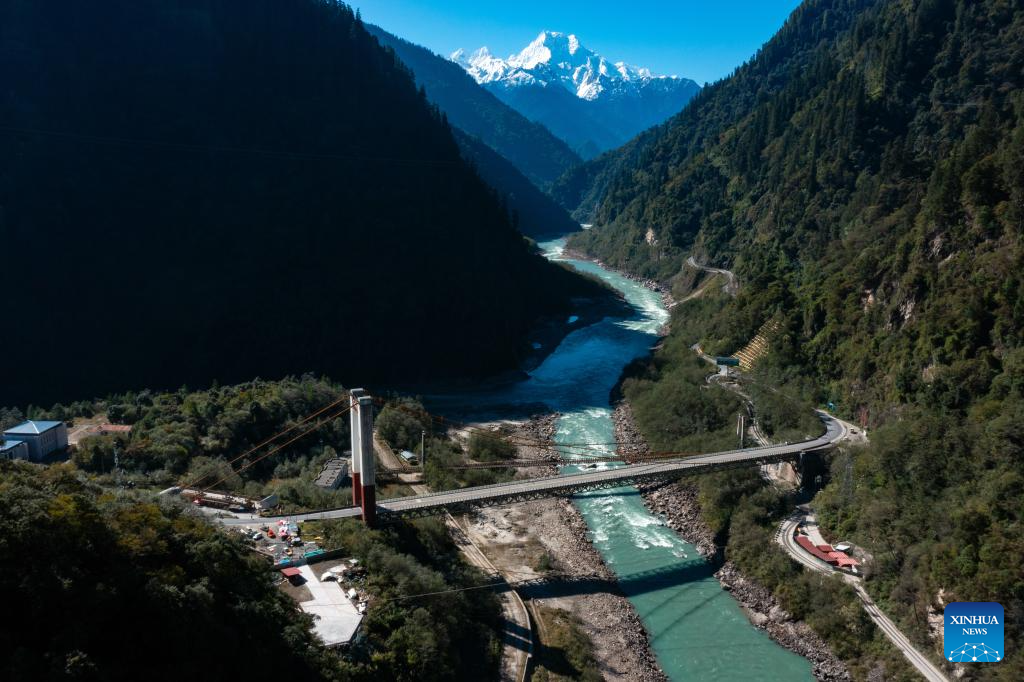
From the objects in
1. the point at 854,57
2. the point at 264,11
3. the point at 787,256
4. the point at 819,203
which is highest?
the point at 264,11

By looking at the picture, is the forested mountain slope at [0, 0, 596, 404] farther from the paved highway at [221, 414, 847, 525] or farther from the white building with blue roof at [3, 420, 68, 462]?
the paved highway at [221, 414, 847, 525]

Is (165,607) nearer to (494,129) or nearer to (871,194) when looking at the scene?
(871,194)

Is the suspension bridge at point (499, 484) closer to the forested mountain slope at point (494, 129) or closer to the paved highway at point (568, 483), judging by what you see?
the paved highway at point (568, 483)

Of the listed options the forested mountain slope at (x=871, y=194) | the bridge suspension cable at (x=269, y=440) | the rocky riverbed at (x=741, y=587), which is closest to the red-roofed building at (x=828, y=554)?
the rocky riverbed at (x=741, y=587)

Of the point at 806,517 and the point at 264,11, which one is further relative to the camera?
the point at 264,11

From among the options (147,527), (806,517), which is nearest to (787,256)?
(806,517)

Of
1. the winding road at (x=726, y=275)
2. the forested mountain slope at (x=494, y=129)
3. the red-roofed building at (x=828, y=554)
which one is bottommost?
the red-roofed building at (x=828, y=554)

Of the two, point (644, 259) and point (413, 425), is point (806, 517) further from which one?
point (644, 259)
